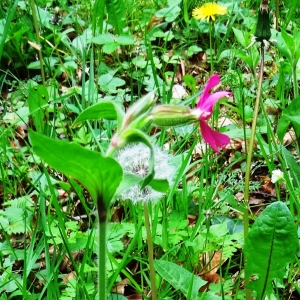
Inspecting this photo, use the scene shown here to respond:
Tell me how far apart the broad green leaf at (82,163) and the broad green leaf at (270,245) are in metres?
0.48

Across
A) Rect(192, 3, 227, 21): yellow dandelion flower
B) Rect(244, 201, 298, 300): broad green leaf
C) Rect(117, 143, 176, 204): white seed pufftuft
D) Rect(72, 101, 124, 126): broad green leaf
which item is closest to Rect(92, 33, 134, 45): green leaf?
Rect(192, 3, 227, 21): yellow dandelion flower

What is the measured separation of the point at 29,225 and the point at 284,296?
2.54 ft

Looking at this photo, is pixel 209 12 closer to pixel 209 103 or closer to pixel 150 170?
pixel 209 103

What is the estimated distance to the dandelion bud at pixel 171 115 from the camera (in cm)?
92

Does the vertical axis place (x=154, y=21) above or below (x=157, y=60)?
above

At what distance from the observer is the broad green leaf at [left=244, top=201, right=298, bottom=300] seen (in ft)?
4.01

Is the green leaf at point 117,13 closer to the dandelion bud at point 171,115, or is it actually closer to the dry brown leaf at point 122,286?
the dry brown leaf at point 122,286

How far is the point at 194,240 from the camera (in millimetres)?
1547

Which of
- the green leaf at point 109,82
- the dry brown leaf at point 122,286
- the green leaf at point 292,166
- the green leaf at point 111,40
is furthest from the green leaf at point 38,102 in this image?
the green leaf at point 292,166

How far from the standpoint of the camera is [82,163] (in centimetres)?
82

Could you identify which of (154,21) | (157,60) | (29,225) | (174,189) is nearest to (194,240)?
(174,189)

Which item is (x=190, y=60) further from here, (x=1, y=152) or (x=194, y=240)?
(x=194, y=240)

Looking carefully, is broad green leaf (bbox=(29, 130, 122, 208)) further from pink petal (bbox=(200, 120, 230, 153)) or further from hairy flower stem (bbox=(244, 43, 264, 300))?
hairy flower stem (bbox=(244, 43, 264, 300))

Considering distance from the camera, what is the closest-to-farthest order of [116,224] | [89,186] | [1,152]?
[89,186] → [116,224] → [1,152]
